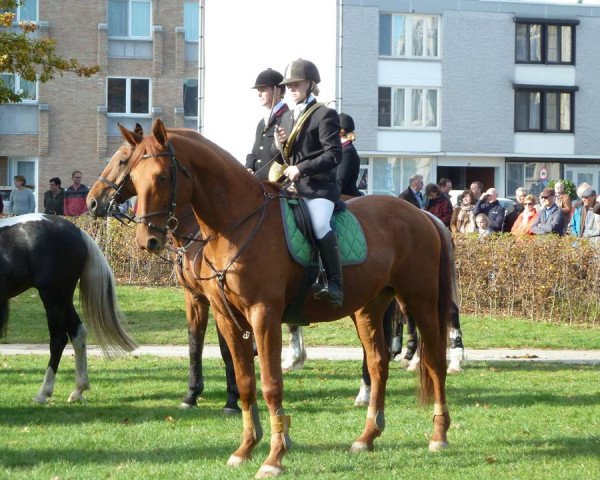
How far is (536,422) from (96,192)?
4471mm

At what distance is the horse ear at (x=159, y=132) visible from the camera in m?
7.40

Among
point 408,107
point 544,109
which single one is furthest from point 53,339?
point 544,109

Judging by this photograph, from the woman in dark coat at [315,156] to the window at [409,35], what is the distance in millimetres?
40641

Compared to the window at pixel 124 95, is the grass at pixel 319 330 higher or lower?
lower

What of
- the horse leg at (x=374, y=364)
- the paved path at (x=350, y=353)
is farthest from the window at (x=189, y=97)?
the horse leg at (x=374, y=364)

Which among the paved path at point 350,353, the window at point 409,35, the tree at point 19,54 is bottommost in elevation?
the paved path at point 350,353

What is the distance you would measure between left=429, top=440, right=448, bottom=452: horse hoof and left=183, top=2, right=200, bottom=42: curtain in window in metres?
41.1


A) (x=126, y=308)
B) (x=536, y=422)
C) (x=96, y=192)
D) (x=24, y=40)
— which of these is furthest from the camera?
(x=24, y=40)

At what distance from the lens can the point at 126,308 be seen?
1864 centimetres

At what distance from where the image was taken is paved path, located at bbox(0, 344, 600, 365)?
1430 centimetres

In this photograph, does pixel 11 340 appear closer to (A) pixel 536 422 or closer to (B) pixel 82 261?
(B) pixel 82 261

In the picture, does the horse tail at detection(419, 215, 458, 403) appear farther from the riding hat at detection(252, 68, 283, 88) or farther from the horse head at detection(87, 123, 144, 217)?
the horse head at detection(87, 123, 144, 217)

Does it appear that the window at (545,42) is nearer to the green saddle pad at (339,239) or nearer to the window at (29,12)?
the window at (29,12)

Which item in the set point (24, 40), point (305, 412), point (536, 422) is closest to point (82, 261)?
point (305, 412)
